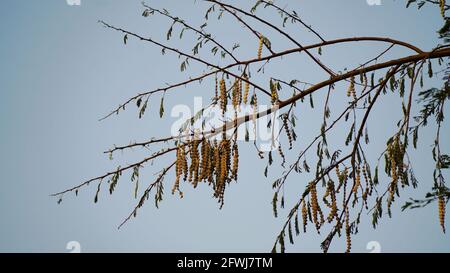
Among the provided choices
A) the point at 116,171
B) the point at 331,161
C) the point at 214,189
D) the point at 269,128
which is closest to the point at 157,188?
the point at 116,171

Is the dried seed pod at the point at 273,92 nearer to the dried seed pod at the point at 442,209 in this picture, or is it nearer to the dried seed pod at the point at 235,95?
the dried seed pod at the point at 235,95

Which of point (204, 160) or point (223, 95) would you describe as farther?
point (223, 95)

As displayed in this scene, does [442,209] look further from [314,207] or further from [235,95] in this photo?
[235,95]

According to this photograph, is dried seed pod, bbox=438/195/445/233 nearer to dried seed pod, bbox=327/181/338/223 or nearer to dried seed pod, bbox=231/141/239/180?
dried seed pod, bbox=327/181/338/223

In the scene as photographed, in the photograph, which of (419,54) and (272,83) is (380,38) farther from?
(272,83)

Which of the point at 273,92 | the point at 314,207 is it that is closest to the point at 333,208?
the point at 314,207

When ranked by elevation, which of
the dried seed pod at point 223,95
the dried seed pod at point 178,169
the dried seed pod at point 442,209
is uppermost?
the dried seed pod at point 223,95

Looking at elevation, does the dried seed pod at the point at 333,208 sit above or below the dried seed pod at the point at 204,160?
below

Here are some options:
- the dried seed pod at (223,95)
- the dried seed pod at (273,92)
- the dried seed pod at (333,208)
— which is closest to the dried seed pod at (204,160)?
the dried seed pod at (223,95)

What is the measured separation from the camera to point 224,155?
264 cm

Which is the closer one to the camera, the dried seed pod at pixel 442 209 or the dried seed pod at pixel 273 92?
the dried seed pod at pixel 442 209

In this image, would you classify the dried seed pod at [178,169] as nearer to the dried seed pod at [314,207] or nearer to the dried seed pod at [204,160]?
the dried seed pod at [204,160]

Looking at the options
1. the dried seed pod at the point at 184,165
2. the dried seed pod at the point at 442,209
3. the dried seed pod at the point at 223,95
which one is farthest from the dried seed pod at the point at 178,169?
the dried seed pod at the point at 442,209
